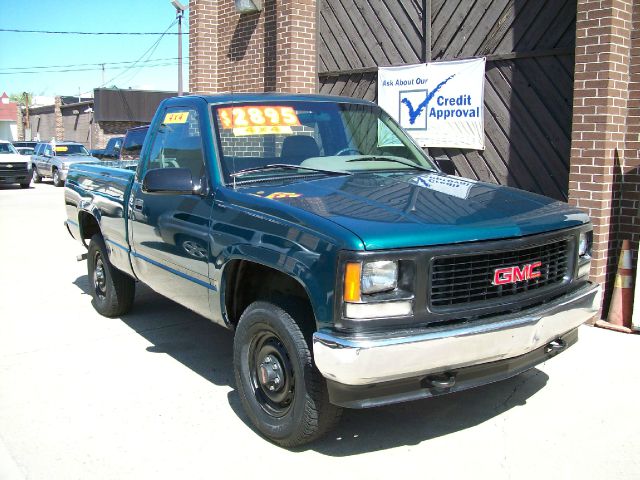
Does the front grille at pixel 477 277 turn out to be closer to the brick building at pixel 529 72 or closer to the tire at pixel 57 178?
the brick building at pixel 529 72

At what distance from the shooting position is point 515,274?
3666 millimetres

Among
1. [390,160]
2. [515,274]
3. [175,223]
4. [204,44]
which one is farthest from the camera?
[204,44]

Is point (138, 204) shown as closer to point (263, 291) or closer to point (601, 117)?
point (263, 291)

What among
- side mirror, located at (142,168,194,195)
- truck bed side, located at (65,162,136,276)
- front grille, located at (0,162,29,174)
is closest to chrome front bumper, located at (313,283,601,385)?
side mirror, located at (142,168,194,195)

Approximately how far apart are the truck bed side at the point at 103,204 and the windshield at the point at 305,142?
1.40 meters

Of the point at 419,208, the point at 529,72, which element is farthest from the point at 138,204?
the point at 529,72

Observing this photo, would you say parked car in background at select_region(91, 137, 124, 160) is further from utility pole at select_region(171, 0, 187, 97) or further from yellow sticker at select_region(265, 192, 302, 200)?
utility pole at select_region(171, 0, 187, 97)

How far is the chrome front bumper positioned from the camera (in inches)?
125

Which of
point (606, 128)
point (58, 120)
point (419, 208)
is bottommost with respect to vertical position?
point (419, 208)

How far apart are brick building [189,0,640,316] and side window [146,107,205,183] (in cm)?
361

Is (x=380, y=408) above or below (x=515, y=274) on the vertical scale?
below

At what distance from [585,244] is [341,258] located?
194 centimetres

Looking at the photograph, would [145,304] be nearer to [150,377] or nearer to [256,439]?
[150,377]

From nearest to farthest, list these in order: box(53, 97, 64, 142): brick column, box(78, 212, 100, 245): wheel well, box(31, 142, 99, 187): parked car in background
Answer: box(78, 212, 100, 245): wheel well < box(31, 142, 99, 187): parked car in background < box(53, 97, 64, 142): brick column
